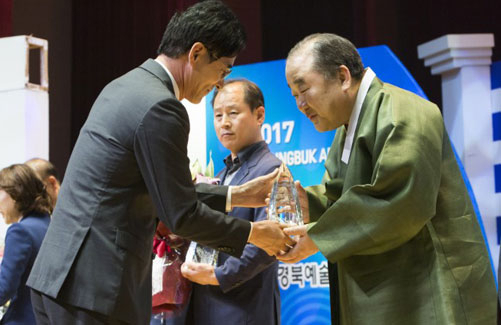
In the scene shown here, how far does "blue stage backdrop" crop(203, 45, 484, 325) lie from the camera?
3578 millimetres

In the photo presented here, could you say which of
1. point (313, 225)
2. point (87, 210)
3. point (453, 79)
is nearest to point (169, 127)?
point (87, 210)

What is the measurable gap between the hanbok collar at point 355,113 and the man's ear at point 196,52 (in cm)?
47

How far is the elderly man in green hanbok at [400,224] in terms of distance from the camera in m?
1.90

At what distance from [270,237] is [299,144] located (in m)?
1.55

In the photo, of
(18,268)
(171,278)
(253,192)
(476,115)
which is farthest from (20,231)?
(476,115)

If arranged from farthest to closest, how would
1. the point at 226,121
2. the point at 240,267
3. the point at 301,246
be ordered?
the point at 226,121 < the point at 240,267 < the point at 301,246

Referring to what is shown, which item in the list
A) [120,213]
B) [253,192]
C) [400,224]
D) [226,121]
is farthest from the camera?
[226,121]

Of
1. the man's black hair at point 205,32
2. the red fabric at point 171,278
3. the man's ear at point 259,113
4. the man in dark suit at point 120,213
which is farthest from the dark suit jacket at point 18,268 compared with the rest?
the man's black hair at point 205,32

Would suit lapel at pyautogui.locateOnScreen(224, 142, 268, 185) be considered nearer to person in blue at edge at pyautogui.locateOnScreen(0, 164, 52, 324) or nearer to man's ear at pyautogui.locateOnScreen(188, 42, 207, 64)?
man's ear at pyautogui.locateOnScreen(188, 42, 207, 64)

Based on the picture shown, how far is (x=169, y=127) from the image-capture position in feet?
6.63

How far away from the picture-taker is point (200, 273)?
2773 millimetres

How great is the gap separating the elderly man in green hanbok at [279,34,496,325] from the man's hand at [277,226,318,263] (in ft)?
0.34

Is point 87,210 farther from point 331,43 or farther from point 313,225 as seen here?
point 331,43

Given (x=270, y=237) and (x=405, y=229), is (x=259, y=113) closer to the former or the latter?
(x=270, y=237)
